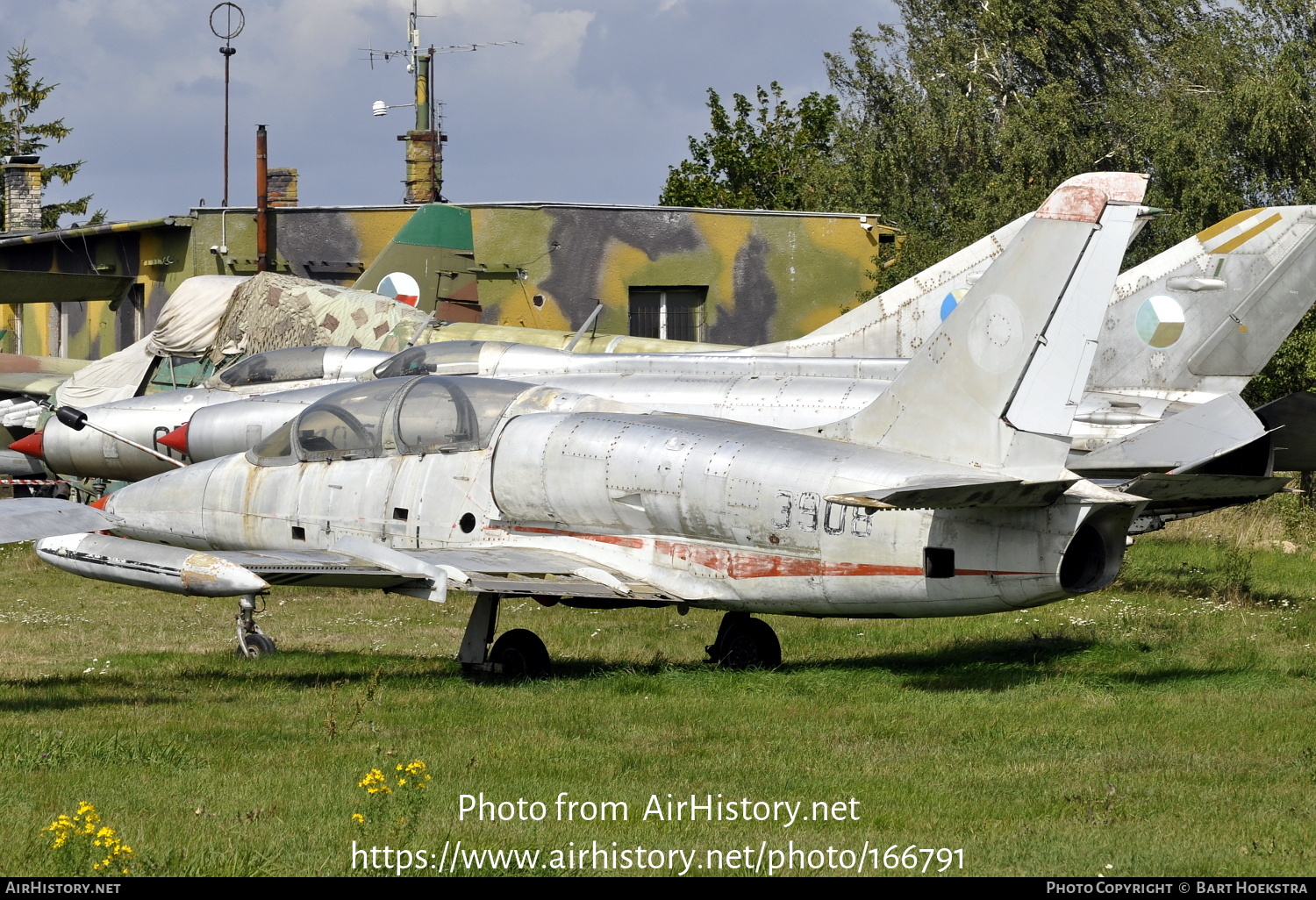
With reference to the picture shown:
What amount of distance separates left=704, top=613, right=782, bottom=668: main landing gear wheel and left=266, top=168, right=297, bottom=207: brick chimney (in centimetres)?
2532

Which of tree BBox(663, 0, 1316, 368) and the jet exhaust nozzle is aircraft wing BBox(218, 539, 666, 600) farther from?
tree BBox(663, 0, 1316, 368)

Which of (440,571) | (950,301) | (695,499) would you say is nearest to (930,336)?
(695,499)

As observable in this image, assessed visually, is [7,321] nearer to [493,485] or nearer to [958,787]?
[493,485]

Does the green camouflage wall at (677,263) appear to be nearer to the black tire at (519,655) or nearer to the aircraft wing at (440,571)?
the black tire at (519,655)

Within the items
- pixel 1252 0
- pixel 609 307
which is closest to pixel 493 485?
pixel 609 307

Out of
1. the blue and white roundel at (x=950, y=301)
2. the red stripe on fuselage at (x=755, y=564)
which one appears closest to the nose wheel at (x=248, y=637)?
the red stripe on fuselage at (x=755, y=564)

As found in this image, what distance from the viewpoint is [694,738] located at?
329 inches

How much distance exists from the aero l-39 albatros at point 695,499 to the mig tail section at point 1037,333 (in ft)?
0.04

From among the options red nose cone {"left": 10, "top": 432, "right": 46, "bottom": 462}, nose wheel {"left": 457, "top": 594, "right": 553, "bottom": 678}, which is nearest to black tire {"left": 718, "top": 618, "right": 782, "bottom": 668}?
nose wheel {"left": 457, "top": 594, "right": 553, "bottom": 678}

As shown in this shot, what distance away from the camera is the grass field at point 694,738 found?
6031 mm

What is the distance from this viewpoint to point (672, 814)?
21.4 feet

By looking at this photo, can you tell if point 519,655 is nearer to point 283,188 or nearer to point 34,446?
point 34,446

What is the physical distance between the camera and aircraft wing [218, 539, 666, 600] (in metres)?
9.61

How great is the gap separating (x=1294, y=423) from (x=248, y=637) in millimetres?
9039
